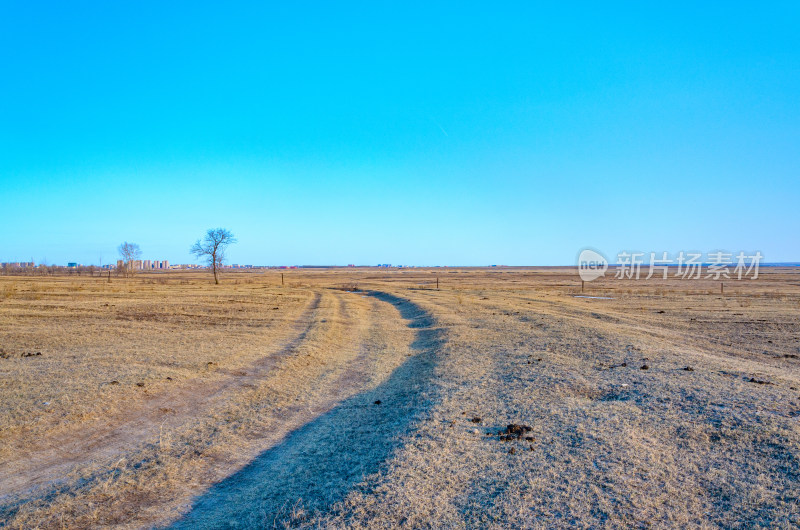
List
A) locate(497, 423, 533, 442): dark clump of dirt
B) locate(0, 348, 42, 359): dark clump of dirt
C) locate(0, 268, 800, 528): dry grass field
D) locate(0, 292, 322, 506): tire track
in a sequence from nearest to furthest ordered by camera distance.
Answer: locate(0, 268, 800, 528): dry grass field → locate(0, 292, 322, 506): tire track → locate(497, 423, 533, 442): dark clump of dirt → locate(0, 348, 42, 359): dark clump of dirt

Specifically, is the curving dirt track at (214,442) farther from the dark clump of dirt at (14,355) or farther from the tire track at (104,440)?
the dark clump of dirt at (14,355)

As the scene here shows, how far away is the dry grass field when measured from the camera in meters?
4.57

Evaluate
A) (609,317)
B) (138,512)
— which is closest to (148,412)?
(138,512)

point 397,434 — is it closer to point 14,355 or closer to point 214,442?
point 214,442

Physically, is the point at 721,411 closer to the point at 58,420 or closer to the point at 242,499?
the point at 242,499

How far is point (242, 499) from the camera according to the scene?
493cm

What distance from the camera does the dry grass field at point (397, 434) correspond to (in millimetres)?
4570

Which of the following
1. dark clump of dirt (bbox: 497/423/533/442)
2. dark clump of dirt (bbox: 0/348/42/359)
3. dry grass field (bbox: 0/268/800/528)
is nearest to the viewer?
dry grass field (bbox: 0/268/800/528)

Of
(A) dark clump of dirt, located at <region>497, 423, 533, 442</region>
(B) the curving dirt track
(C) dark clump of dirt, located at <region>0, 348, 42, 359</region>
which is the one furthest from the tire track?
(C) dark clump of dirt, located at <region>0, 348, 42, 359</region>

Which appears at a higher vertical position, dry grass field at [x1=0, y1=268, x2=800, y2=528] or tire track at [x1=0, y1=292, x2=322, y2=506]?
dry grass field at [x1=0, y1=268, x2=800, y2=528]

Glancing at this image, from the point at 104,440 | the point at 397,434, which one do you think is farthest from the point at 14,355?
the point at 397,434

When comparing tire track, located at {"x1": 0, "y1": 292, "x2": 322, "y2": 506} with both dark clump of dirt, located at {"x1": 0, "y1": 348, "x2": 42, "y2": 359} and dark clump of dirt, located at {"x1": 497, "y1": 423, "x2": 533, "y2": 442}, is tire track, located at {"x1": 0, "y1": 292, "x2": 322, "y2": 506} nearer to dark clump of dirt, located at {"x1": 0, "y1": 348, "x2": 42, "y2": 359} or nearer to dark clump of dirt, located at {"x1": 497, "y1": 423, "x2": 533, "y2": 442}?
dark clump of dirt, located at {"x1": 497, "y1": 423, "x2": 533, "y2": 442}

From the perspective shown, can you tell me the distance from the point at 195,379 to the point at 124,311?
16.5 metres

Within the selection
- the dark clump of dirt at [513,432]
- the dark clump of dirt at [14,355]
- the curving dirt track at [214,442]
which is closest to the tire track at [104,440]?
the curving dirt track at [214,442]
